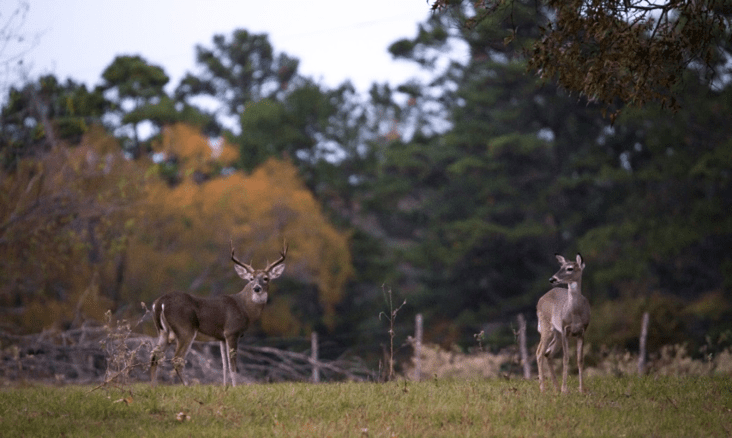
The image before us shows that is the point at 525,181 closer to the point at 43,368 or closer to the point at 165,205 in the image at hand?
the point at 165,205

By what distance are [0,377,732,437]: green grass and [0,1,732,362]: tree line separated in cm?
1644

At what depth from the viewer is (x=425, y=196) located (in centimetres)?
4988

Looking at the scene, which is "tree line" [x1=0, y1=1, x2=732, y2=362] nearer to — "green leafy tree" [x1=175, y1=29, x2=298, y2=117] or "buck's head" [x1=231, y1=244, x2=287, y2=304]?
"green leafy tree" [x1=175, y1=29, x2=298, y2=117]

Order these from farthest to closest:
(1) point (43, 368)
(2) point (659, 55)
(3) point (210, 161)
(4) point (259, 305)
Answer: (3) point (210, 161) < (1) point (43, 368) < (4) point (259, 305) < (2) point (659, 55)

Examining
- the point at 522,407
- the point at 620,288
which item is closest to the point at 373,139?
the point at 620,288

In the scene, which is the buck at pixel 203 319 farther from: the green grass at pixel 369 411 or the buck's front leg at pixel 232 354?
the green grass at pixel 369 411

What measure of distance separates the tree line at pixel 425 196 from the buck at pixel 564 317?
15793 millimetres

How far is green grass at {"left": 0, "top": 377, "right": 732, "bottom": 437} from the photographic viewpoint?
8.34 m

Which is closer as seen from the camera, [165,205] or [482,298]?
[165,205]

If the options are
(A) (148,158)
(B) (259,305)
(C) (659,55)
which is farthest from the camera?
(A) (148,158)

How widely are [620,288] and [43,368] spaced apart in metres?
25.2

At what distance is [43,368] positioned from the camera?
17312mm

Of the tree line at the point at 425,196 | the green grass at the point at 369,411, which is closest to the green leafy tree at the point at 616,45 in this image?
the green grass at the point at 369,411

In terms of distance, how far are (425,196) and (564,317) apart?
39.9 m
